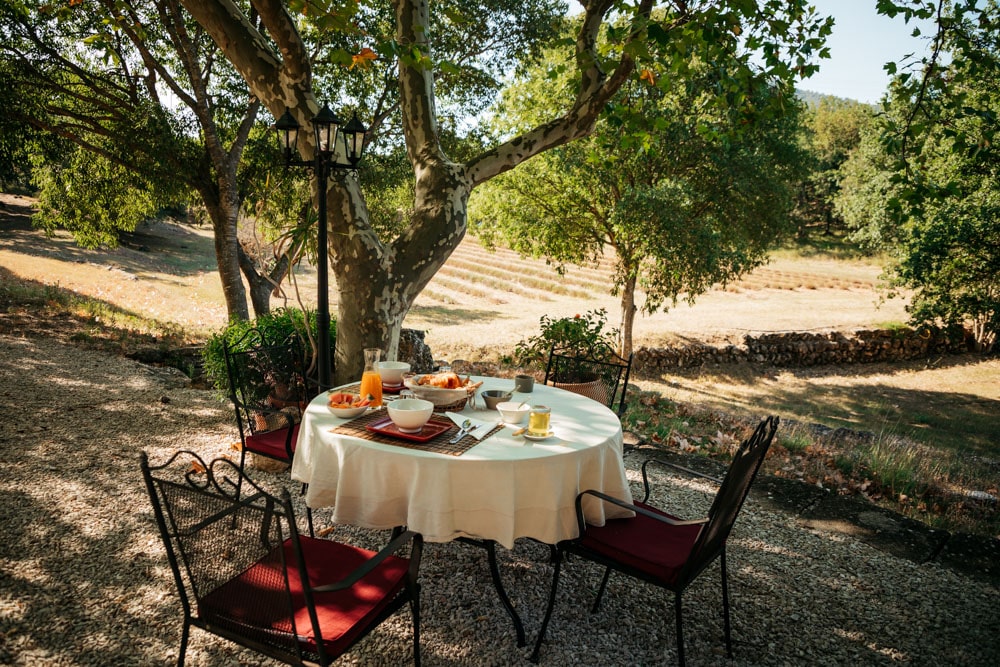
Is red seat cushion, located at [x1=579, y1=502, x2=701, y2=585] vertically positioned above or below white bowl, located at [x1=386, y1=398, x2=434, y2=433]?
below

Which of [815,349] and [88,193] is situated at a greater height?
[88,193]

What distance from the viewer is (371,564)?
190 centimetres

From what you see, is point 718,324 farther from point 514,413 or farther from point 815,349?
point 514,413

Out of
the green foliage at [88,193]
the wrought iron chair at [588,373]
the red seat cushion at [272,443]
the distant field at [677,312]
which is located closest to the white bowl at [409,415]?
the red seat cushion at [272,443]

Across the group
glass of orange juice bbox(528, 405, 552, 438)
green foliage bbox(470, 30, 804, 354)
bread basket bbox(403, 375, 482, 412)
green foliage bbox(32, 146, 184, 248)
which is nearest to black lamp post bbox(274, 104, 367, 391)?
bread basket bbox(403, 375, 482, 412)

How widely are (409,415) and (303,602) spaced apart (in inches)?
32.6

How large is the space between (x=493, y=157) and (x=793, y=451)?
433 cm

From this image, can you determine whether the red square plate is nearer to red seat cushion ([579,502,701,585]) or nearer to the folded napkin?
the folded napkin

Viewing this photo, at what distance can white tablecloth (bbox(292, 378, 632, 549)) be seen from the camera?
2.29 m

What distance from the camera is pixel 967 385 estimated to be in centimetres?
1251

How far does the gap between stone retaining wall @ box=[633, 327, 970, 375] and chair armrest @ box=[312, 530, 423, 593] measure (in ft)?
35.4

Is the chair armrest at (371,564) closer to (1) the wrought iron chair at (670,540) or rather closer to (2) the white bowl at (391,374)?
(1) the wrought iron chair at (670,540)

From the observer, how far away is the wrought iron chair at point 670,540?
2.21 m

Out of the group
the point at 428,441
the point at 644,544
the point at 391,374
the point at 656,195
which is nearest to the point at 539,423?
the point at 428,441
